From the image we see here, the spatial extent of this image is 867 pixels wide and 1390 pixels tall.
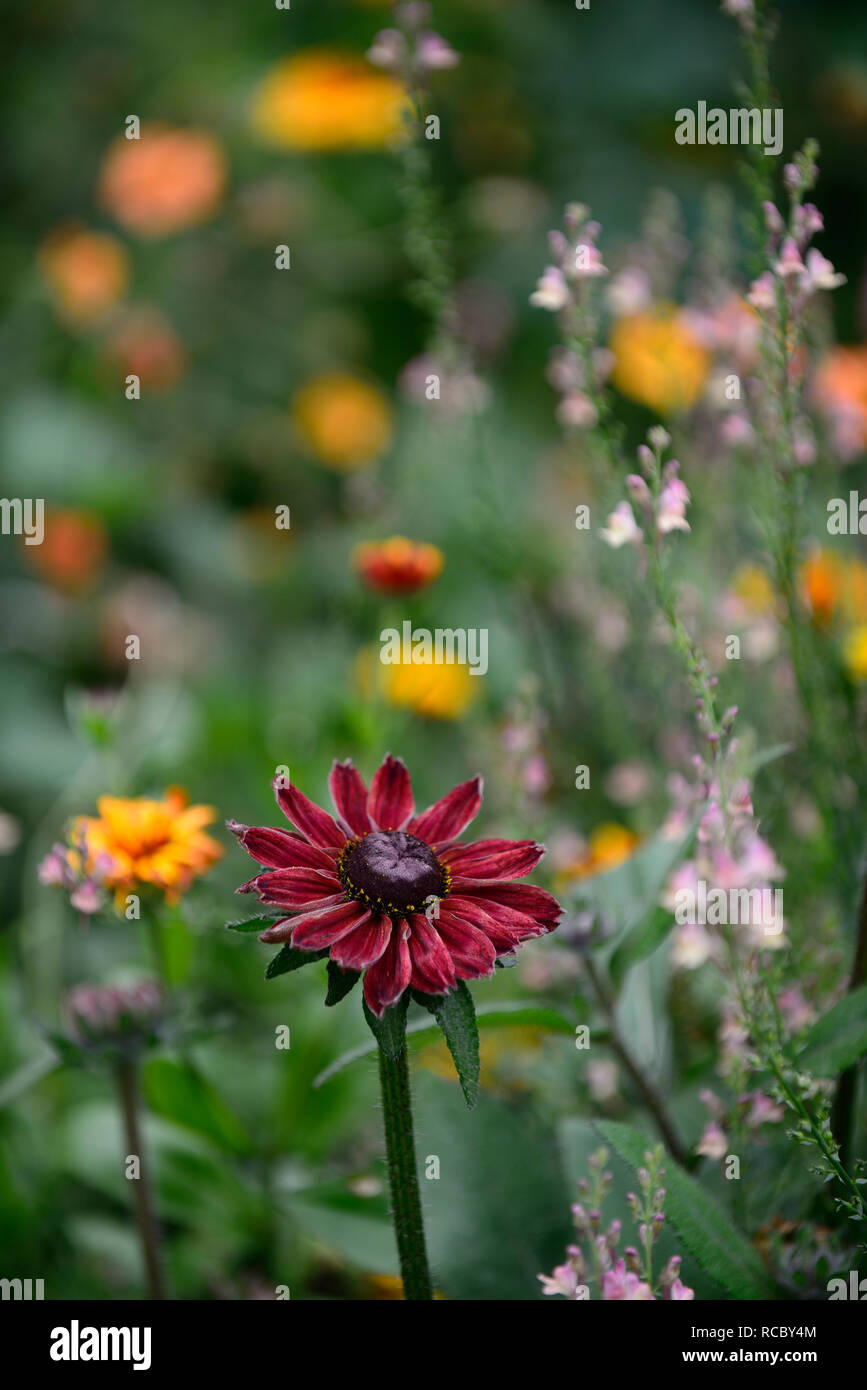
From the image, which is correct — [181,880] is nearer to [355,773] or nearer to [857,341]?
[355,773]

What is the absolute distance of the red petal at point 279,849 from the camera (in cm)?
44

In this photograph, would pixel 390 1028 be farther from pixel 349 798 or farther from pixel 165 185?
pixel 165 185

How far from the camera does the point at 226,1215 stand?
75cm

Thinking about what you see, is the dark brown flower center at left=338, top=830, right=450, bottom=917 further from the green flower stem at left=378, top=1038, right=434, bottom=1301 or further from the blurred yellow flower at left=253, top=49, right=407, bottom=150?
the blurred yellow flower at left=253, top=49, right=407, bottom=150

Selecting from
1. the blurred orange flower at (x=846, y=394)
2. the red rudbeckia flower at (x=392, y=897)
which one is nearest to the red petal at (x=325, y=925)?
the red rudbeckia flower at (x=392, y=897)

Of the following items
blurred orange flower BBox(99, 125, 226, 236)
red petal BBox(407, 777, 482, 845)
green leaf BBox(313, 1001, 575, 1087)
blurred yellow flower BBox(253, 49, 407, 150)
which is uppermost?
blurred yellow flower BBox(253, 49, 407, 150)

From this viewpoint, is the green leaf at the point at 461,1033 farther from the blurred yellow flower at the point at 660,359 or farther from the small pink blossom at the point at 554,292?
the blurred yellow flower at the point at 660,359

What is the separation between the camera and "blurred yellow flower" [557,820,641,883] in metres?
0.78

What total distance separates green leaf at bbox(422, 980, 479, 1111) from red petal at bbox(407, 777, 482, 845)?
0.29ft

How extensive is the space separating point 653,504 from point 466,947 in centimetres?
20

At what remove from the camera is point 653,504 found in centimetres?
50

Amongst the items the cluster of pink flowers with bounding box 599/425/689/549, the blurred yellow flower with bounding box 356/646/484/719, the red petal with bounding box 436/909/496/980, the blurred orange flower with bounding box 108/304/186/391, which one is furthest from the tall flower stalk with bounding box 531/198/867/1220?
the blurred orange flower with bounding box 108/304/186/391

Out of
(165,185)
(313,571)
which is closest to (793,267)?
(313,571)

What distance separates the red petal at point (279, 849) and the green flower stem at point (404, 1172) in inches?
2.9
